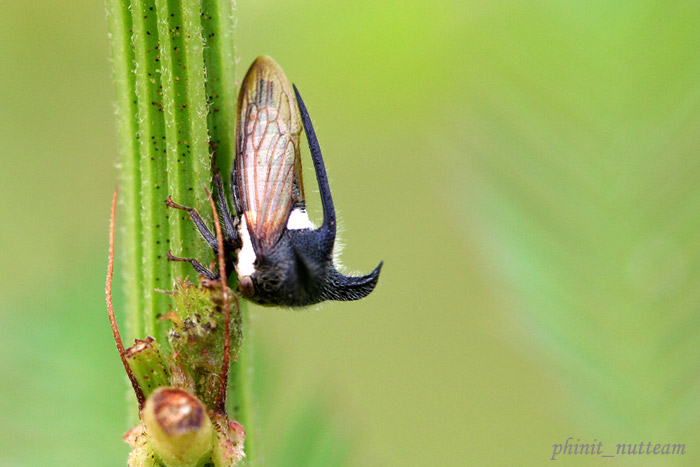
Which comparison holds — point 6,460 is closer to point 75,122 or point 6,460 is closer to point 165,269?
point 165,269

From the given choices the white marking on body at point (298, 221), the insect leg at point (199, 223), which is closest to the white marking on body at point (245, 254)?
the white marking on body at point (298, 221)

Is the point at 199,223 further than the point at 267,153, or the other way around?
the point at 267,153

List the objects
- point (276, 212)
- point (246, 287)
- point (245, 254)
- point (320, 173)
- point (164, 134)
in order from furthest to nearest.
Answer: point (276, 212) < point (245, 254) < point (320, 173) < point (246, 287) < point (164, 134)

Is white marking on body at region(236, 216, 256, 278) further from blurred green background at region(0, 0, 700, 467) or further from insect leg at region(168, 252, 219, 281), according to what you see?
insect leg at region(168, 252, 219, 281)

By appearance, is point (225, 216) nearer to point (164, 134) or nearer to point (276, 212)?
point (276, 212)

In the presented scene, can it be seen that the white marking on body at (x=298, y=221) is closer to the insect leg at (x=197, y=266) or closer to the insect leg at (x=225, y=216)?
the insect leg at (x=225, y=216)

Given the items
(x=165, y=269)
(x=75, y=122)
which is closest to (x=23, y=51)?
(x=75, y=122)

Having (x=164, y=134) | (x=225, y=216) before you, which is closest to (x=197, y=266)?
(x=164, y=134)
